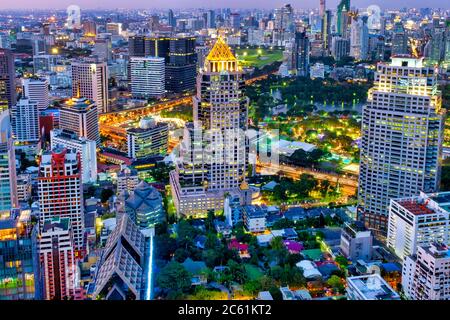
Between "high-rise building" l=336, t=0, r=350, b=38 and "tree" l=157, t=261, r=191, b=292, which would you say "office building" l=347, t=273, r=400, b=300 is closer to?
"tree" l=157, t=261, r=191, b=292

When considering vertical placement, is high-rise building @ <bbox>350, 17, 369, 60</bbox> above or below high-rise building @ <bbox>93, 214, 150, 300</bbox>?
above

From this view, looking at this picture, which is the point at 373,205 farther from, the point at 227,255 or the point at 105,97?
the point at 105,97

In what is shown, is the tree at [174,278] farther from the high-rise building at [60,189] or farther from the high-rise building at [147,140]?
the high-rise building at [147,140]

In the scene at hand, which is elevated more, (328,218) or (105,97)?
(105,97)

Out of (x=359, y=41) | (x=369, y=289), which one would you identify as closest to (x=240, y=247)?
(x=369, y=289)

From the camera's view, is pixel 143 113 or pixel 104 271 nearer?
pixel 104 271

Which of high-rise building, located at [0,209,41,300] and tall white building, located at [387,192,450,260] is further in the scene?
tall white building, located at [387,192,450,260]

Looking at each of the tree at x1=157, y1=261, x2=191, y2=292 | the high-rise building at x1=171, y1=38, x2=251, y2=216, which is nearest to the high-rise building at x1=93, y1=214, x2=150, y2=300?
the tree at x1=157, y1=261, x2=191, y2=292
